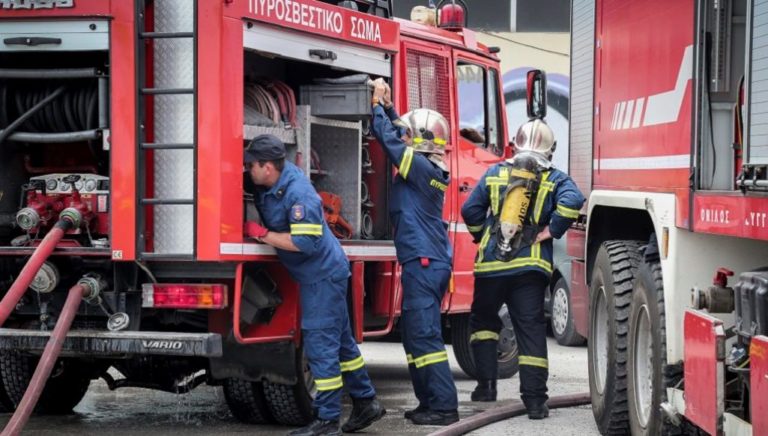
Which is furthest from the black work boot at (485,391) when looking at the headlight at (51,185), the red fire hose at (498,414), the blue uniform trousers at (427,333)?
the headlight at (51,185)

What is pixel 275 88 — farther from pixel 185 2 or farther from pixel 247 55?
pixel 185 2

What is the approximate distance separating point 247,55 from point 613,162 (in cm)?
219

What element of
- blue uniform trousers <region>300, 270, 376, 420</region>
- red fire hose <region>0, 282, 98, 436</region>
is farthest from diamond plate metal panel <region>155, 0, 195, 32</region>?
blue uniform trousers <region>300, 270, 376, 420</region>

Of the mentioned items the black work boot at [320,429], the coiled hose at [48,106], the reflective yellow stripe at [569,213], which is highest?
the coiled hose at [48,106]

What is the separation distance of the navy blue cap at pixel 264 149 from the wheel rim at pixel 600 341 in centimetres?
205

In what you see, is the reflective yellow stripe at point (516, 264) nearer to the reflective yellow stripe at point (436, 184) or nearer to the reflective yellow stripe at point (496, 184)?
the reflective yellow stripe at point (496, 184)

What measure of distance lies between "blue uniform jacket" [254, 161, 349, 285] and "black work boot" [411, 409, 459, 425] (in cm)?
134

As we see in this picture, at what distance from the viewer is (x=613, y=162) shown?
7980mm

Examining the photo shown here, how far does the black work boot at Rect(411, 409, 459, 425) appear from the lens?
28.3 ft

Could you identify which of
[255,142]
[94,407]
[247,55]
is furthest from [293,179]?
[94,407]

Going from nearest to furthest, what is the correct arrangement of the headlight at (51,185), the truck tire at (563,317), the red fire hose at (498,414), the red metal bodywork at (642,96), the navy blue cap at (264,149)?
the red metal bodywork at (642,96)
the navy blue cap at (264,149)
the headlight at (51,185)
the red fire hose at (498,414)
the truck tire at (563,317)

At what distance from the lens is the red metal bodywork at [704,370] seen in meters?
5.73

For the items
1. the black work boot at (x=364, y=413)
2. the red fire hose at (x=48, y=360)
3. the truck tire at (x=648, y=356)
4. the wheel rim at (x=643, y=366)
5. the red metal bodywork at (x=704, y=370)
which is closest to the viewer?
the red metal bodywork at (x=704, y=370)

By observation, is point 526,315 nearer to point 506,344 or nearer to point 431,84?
point 431,84
